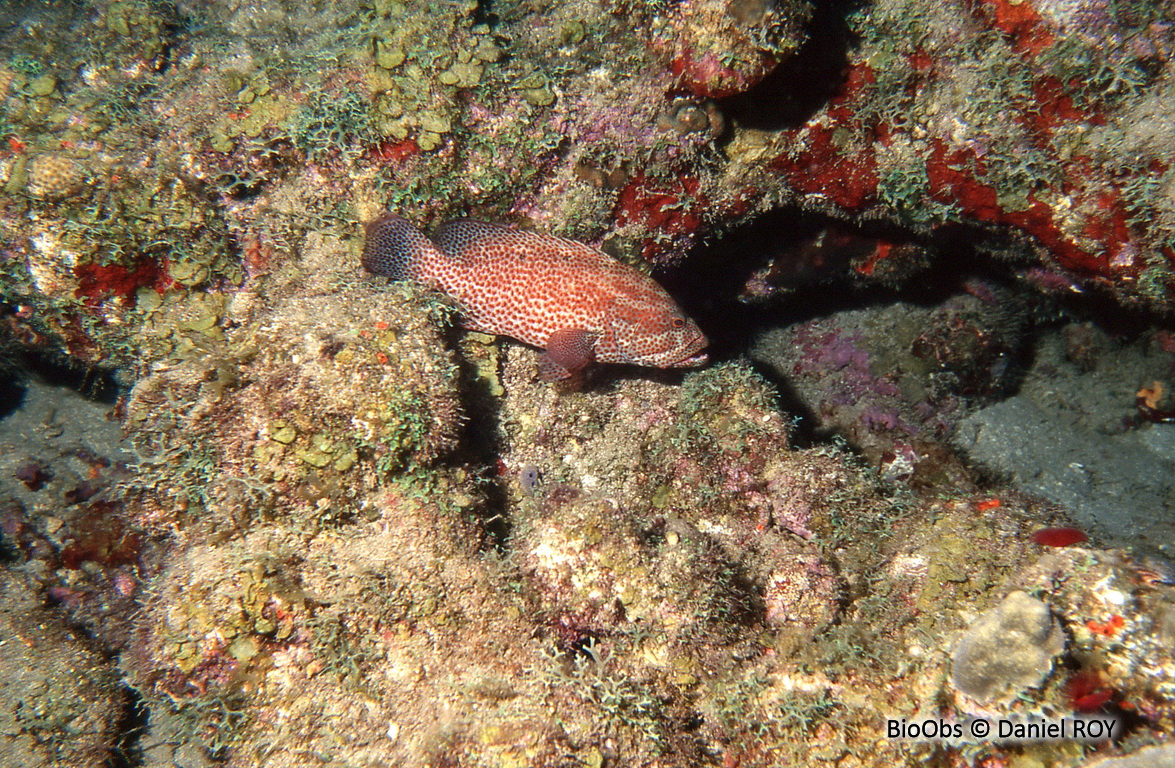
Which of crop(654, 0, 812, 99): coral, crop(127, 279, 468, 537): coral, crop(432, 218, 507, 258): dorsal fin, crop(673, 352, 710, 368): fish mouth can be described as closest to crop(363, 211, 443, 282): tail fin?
crop(432, 218, 507, 258): dorsal fin

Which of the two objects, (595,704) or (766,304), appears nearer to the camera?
(595,704)

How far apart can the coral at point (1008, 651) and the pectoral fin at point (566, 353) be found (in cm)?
305

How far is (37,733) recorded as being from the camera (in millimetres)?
4152

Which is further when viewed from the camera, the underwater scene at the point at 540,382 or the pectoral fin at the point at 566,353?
the pectoral fin at the point at 566,353

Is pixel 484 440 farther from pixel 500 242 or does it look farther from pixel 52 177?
pixel 52 177

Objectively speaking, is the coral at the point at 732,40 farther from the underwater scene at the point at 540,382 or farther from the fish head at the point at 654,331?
the fish head at the point at 654,331

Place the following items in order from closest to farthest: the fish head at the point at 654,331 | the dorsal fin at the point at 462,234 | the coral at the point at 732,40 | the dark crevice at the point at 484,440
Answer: the coral at the point at 732,40 → the dark crevice at the point at 484,440 → the dorsal fin at the point at 462,234 → the fish head at the point at 654,331

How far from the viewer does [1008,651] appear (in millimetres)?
2631

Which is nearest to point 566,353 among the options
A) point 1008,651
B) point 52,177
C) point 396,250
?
point 396,250

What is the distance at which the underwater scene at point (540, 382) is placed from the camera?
3.05m

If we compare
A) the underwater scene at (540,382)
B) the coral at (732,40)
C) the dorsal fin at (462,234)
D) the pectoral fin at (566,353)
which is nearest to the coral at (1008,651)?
the underwater scene at (540,382)

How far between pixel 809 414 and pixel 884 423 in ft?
3.59

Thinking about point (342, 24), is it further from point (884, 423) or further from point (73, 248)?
point (884, 423)

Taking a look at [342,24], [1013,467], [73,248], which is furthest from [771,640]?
[342,24]
